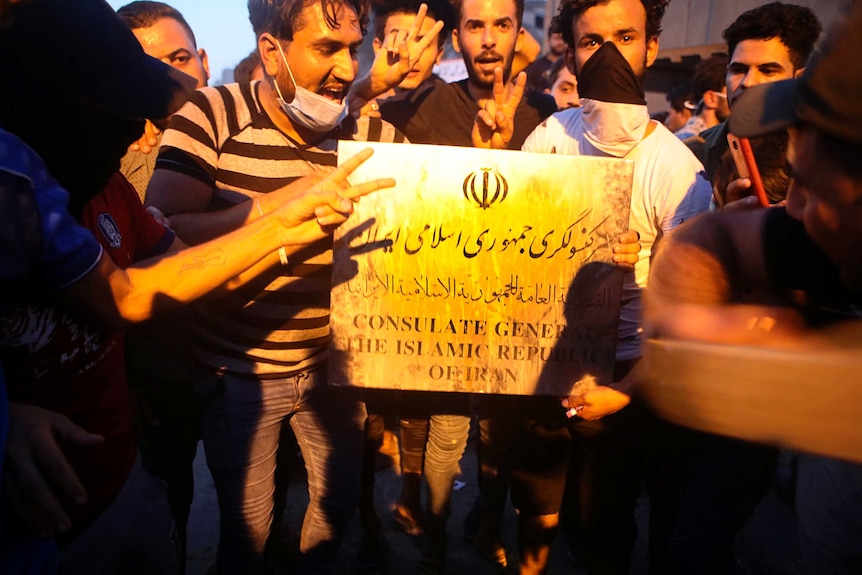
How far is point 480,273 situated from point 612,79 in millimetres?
847

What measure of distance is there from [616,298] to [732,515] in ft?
3.09

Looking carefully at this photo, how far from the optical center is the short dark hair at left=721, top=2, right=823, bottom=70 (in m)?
2.67

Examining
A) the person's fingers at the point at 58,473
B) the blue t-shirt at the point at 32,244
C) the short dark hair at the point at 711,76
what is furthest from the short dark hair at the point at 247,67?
the short dark hair at the point at 711,76

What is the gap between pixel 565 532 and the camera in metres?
2.93

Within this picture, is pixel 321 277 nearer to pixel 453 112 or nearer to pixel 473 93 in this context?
pixel 453 112

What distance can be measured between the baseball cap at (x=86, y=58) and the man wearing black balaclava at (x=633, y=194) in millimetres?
1310

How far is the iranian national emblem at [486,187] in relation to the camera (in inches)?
71.3

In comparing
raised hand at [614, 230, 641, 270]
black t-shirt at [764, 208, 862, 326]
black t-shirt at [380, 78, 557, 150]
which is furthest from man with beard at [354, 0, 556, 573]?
black t-shirt at [764, 208, 862, 326]

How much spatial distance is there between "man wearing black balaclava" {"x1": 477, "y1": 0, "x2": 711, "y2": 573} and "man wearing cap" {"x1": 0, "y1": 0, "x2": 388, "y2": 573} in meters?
1.07

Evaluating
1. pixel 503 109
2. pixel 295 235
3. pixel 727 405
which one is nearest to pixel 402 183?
pixel 295 235

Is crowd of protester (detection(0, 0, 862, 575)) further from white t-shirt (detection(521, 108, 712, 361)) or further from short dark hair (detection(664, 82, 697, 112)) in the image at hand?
short dark hair (detection(664, 82, 697, 112))

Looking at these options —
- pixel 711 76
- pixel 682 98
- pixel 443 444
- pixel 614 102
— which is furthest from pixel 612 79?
pixel 682 98

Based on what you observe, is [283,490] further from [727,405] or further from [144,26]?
[144,26]

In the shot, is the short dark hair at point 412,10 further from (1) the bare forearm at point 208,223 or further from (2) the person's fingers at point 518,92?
(1) the bare forearm at point 208,223
